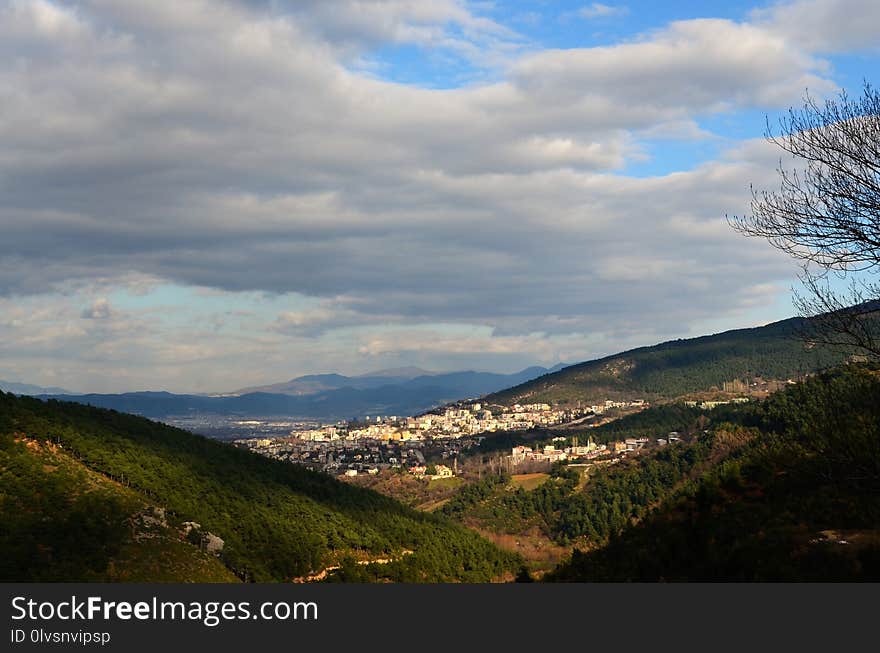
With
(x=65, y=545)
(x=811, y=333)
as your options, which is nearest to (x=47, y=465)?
(x=65, y=545)

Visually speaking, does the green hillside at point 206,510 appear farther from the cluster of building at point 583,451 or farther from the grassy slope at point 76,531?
the cluster of building at point 583,451

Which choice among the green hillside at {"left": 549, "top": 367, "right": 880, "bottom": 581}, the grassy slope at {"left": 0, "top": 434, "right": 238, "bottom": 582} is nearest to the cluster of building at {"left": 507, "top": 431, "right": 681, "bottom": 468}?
the grassy slope at {"left": 0, "top": 434, "right": 238, "bottom": 582}

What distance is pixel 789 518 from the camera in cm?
1628

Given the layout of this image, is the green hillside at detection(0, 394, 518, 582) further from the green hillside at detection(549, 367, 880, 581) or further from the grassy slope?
the green hillside at detection(549, 367, 880, 581)

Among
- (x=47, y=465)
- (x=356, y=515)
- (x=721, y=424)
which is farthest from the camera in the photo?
(x=721, y=424)

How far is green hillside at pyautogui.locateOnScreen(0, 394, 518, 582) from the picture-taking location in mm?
35156

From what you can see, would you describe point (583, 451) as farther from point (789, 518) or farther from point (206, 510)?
point (789, 518)

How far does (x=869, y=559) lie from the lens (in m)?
12.3

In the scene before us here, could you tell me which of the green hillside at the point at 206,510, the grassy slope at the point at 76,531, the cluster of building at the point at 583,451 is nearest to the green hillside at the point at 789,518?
the grassy slope at the point at 76,531

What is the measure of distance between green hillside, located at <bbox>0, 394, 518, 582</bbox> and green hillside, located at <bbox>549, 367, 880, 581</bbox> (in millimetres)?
26872

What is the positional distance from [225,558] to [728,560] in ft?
121

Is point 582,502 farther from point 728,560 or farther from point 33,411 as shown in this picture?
point 728,560

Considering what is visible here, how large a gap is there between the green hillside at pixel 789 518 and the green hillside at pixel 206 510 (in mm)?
26872

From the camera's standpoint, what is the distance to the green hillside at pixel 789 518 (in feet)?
42.2
